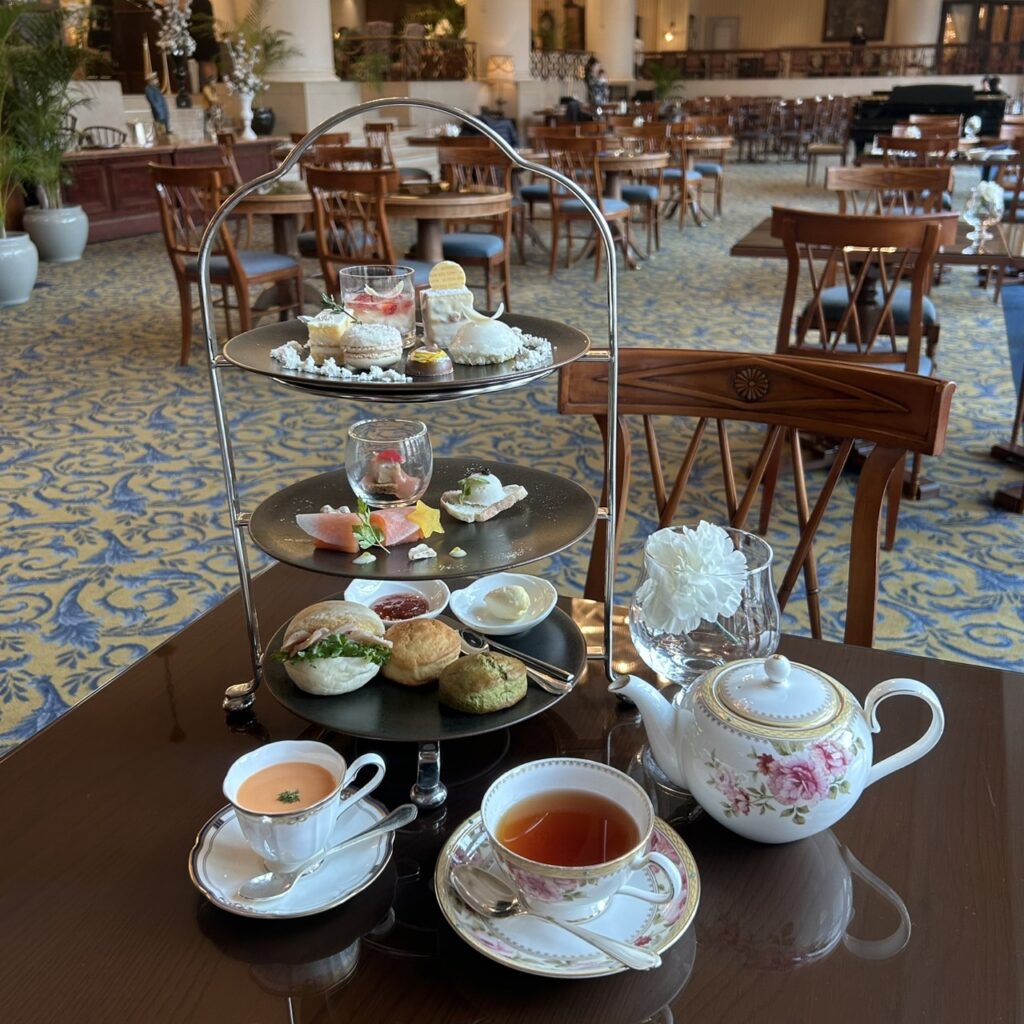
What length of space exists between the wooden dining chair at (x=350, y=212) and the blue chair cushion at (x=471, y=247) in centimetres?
54

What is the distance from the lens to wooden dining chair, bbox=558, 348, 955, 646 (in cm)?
116

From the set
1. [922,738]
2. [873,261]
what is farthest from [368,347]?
[873,261]

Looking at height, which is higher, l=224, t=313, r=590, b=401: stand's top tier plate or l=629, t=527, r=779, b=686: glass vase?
l=224, t=313, r=590, b=401: stand's top tier plate

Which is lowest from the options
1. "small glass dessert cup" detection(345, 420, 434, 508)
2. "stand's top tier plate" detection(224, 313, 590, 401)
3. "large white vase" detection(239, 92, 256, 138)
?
"small glass dessert cup" detection(345, 420, 434, 508)

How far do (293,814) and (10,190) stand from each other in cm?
627

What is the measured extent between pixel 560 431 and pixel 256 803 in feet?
9.38

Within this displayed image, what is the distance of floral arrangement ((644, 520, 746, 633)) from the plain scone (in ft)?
0.45

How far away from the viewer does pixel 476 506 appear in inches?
34.9

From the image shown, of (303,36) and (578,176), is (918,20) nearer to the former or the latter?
(303,36)

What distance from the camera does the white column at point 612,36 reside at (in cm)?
1609

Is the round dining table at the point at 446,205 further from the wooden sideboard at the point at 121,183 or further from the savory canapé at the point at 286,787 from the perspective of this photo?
the wooden sideboard at the point at 121,183

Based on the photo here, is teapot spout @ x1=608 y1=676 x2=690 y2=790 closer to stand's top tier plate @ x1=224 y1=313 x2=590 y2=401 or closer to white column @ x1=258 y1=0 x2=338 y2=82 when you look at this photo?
stand's top tier plate @ x1=224 y1=313 x2=590 y2=401

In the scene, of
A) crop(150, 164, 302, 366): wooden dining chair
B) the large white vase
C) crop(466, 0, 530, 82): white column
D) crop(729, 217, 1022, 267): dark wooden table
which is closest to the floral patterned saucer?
crop(729, 217, 1022, 267): dark wooden table

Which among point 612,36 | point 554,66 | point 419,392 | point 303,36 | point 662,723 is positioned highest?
point 612,36
